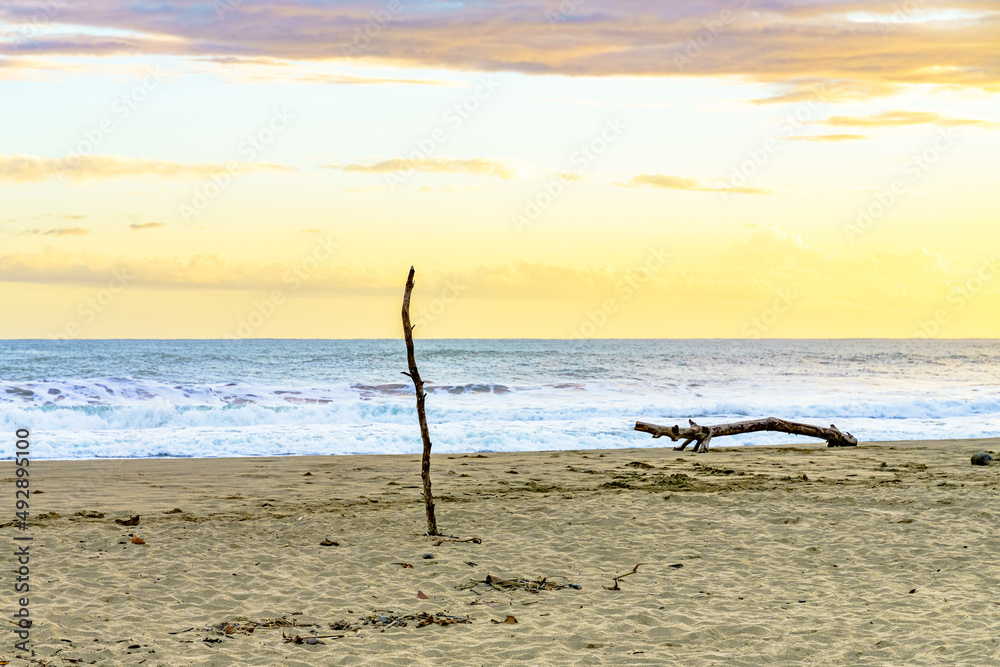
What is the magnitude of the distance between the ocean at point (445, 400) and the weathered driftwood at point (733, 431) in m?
2.27

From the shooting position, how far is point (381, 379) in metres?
44.3

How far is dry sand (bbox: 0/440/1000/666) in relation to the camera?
6145mm

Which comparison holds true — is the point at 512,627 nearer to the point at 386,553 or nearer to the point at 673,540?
the point at 386,553

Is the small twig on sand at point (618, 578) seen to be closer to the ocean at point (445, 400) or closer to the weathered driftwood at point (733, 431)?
the weathered driftwood at point (733, 431)

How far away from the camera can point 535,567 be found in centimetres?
851

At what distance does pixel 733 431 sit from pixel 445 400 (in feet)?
51.8

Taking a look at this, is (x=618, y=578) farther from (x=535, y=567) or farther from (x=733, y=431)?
(x=733, y=431)

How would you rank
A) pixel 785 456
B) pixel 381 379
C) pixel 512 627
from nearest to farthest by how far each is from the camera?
pixel 512 627 < pixel 785 456 < pixel 381 379

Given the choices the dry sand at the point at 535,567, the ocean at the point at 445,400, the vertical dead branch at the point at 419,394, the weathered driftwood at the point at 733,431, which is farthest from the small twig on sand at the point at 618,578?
the ocean at the point at 445,400

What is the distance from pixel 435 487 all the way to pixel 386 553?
444 centimetres

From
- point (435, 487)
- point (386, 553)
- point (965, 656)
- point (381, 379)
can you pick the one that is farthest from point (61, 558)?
point (381, 379)

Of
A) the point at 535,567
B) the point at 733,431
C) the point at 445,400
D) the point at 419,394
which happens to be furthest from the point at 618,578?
the point at 445,400

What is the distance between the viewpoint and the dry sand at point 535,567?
242 inches

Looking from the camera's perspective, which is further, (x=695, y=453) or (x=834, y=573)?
(x=695, y=453)
